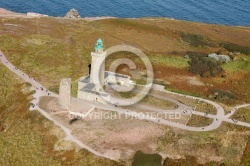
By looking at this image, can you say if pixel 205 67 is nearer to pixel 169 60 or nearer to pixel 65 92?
pixel 169 60

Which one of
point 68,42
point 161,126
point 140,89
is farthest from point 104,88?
point 68,42

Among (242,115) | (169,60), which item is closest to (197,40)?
(169,60)

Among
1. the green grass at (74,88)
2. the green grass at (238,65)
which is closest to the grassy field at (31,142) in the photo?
the green grass at (74,88)

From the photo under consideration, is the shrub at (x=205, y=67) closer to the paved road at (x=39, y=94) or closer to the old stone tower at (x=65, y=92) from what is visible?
the old stone tower at (x=65, y=92)

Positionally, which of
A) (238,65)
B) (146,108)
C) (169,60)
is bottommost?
(146,108)

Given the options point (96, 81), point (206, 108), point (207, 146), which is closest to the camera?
point (207, 146)

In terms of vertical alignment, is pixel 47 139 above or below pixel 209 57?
below

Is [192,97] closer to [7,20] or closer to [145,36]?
[145,36]

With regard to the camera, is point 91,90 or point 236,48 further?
point 236,48

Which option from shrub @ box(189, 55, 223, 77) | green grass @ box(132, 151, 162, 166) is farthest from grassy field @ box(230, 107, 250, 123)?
green grass @ box(132, 151, 162, 166)
